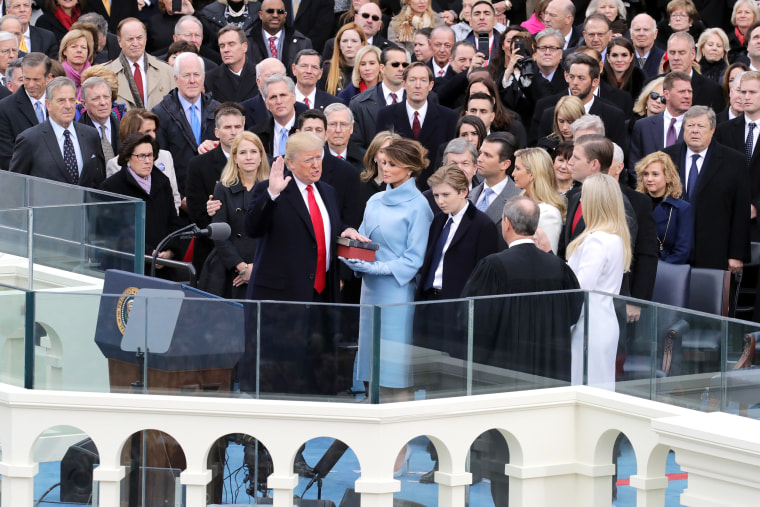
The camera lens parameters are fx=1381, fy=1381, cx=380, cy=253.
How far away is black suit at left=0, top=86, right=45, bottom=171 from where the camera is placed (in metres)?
11.1

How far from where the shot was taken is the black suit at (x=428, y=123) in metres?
10.9

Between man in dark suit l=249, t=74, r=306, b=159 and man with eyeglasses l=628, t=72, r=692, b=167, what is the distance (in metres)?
2.66

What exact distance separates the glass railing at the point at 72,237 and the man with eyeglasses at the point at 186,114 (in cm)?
151

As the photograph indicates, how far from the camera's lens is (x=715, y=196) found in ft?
32.3

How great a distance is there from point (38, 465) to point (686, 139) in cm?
525

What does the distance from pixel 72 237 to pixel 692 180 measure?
441 cm

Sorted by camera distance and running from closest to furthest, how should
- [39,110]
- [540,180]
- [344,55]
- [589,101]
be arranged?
[540,180], [589,101], [39,110], [344,55]

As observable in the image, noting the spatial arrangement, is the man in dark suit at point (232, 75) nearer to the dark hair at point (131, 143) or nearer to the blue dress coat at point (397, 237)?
the dark hair at point (131, 143)

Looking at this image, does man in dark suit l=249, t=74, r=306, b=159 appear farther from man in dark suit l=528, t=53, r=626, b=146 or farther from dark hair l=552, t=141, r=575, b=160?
dark hair l=552, t=141, r=575, b=160

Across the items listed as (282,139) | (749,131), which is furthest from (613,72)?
(282,139)

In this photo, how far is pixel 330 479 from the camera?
731cm

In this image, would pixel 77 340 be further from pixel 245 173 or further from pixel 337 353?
pixel 245 173

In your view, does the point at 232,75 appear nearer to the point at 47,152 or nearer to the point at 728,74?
the point at 47,152

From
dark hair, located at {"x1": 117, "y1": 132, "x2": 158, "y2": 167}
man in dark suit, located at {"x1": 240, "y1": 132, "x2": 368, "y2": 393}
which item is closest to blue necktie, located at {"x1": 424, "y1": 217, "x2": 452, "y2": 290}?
man in dark suit, located at {"x1": 240, "y1": 132, "x2": 368, "y2": 393}
